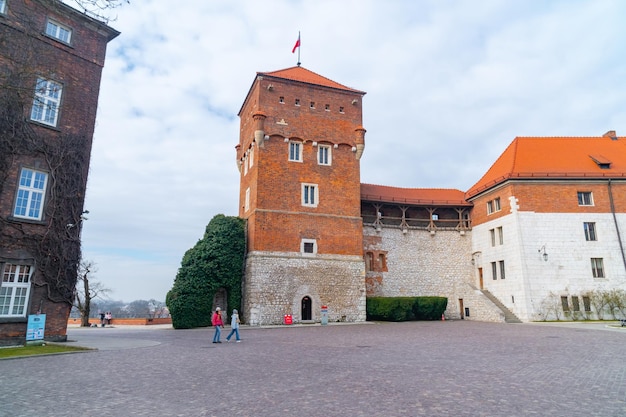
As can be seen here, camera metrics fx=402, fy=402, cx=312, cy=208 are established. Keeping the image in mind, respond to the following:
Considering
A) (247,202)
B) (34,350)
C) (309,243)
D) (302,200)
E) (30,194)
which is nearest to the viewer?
(34,350)

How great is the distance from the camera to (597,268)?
2666 cm

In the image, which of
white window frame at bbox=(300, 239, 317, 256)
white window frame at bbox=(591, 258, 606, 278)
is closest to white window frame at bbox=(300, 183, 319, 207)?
white window frame at bbox=(300, 239, 317, 256)

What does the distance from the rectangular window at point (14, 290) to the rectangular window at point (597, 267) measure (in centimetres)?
3124

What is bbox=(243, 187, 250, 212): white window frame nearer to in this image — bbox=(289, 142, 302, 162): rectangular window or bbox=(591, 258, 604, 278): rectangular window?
bbox=(289, 142, 302, 162): rectangular window

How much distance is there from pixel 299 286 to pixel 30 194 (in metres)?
15.6

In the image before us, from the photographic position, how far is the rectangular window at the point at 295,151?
91.7 ft

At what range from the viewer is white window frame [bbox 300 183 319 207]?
90.2 feet

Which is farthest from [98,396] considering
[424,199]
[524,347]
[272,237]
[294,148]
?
[424,199]

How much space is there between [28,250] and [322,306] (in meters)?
16.4

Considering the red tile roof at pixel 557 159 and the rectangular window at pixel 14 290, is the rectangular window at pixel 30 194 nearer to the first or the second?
the rectangular window at pixel 14 290

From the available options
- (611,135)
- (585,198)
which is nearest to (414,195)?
(585,198)

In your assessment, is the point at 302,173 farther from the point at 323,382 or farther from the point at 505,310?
the point at 323,382

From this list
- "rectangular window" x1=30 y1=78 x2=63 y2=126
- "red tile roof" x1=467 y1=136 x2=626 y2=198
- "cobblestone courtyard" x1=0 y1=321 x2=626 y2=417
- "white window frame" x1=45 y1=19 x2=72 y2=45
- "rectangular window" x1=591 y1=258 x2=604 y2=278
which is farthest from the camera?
"red tile roof" x1=467 y1=136 x2=626 y2=198

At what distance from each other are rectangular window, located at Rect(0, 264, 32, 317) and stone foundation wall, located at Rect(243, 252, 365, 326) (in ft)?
40.4
